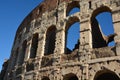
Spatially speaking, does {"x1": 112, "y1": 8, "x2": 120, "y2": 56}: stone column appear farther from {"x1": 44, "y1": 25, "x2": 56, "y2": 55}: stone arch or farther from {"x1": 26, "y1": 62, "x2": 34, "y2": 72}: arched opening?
{"x1": 26, "y1": 62, "x2": 34, "y2": 72}: arched opening

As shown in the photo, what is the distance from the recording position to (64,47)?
35.7 ft

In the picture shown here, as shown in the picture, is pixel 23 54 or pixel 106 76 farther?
pixel 23 54

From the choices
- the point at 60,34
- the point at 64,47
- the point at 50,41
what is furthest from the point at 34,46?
the point at 64,47

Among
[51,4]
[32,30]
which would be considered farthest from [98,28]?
[32,30]

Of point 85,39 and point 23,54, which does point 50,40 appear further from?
point 85,39

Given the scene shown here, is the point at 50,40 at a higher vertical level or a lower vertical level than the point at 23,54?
higher

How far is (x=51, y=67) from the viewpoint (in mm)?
10422

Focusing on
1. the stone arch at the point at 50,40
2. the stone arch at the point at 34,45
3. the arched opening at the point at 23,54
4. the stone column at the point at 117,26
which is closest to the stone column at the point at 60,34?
the stone arch at the point at 50,40

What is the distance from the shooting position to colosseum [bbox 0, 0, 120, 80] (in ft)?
30.2

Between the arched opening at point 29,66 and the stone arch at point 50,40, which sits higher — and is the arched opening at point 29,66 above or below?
below

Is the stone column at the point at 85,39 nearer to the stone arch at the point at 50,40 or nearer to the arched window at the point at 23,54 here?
the stone arch at the point at 50,40

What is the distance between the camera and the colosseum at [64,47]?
920cm

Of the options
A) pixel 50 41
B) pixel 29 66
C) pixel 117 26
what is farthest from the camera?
pixel 50 41

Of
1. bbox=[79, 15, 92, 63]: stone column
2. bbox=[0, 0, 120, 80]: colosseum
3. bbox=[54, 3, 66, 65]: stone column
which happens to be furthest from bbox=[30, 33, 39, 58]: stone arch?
bbox=[79, 15, 92, 63]: stone column
